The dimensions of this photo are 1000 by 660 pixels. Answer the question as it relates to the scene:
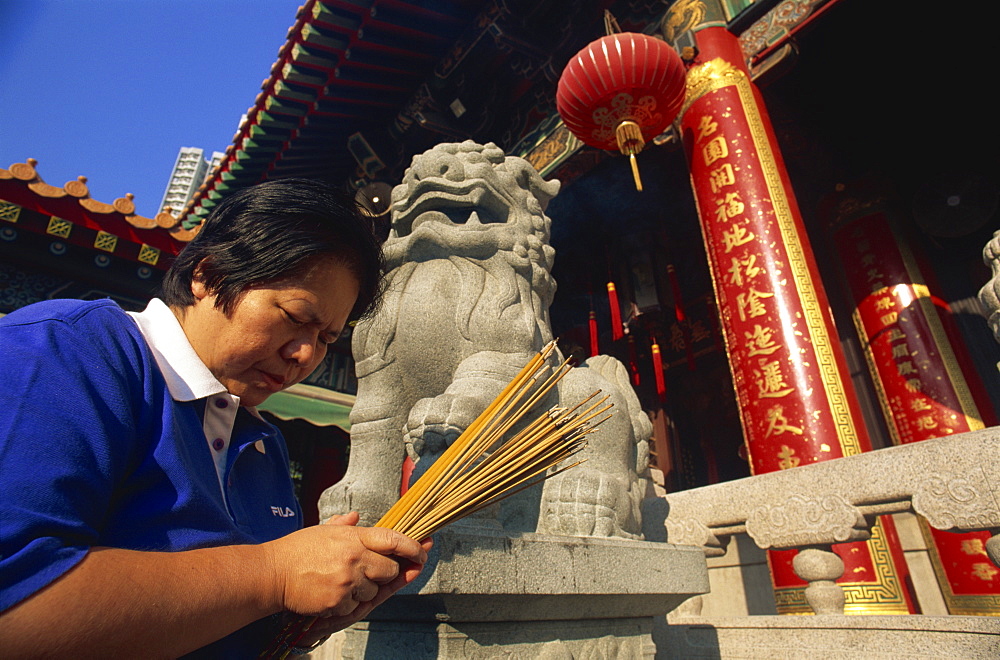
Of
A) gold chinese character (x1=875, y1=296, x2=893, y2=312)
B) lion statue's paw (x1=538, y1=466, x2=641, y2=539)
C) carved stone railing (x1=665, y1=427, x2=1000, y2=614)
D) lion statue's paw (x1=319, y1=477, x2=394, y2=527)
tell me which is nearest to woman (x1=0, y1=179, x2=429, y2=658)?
lion statue's paw (x1=319, y1=477, x2=394, y2=527)

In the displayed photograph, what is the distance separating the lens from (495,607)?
4.08 feet

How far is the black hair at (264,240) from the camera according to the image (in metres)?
0.72

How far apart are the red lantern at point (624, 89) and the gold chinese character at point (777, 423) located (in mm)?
1532

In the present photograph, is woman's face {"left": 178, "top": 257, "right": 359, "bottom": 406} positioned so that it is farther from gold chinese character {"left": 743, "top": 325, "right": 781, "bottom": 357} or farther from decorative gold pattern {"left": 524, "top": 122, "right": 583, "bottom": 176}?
decorative gold pattern {"left": 524, "top": 122, "right": 583, "bottom": 176}

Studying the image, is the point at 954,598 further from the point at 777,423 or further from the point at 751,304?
the point at 751,304

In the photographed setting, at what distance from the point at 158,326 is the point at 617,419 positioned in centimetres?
144

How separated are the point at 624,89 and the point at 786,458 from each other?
2393 mm

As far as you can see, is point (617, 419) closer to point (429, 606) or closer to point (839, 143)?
point (429, 606)

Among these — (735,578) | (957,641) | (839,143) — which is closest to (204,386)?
(957,641)

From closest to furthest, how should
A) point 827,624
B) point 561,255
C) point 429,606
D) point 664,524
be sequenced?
point 429,606 → point 827,624 → point 664,524 → point 561,255

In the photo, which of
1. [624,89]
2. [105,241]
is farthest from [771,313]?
[105,241]

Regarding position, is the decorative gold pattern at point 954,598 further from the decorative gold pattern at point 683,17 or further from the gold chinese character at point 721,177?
the decorative gold pattern at point 683,17

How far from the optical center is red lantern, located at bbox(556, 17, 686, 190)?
340 cm

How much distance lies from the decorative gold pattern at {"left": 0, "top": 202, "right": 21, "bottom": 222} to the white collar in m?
4.66
